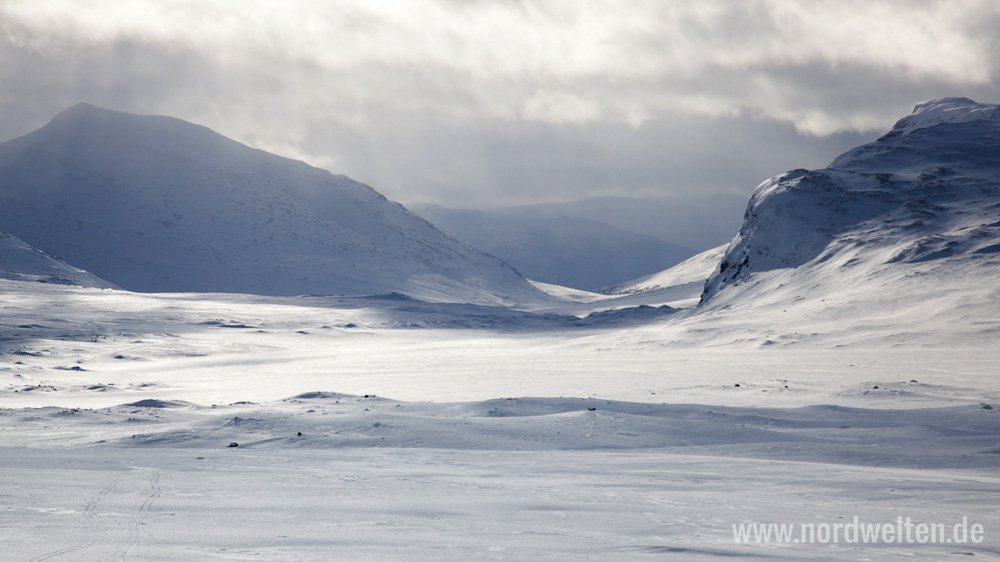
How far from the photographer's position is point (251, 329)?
38.7 meters

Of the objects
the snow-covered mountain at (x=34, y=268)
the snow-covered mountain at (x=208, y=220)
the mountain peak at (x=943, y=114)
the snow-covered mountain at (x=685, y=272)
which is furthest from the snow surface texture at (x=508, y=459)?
the snow-covered mountain at (x=685, y=272)

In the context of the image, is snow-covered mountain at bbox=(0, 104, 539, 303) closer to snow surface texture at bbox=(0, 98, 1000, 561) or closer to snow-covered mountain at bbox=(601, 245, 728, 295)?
snow-covered mountain at bbox=(601, 245, 728, 295)

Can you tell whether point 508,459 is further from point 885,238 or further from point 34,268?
point 34,268

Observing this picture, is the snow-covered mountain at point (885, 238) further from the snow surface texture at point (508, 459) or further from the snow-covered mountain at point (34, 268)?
the snow-covered mountain at point (34, 268)

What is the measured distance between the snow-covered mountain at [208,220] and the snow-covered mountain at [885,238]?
45.7 m

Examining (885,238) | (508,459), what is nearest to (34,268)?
(508,459)

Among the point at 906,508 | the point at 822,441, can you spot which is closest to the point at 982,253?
the point at 822,441

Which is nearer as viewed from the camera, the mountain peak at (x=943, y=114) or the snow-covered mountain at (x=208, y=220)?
the mountain peak at (x=943, y=114)

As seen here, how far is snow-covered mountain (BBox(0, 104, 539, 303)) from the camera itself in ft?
Answer: 266

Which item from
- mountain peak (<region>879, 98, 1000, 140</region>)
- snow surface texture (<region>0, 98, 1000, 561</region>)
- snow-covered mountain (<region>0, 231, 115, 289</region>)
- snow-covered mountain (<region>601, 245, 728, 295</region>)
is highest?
mountain peak (<region>879, 98, 1000, 140</region>)

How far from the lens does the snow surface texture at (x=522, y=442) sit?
14.3 feet

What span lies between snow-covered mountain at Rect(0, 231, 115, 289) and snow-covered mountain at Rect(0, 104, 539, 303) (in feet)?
43.5

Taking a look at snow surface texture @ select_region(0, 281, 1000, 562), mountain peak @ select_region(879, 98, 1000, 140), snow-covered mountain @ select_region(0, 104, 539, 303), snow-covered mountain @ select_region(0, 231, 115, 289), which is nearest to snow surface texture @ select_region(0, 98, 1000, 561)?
snow surface texture @ select_region(0, 281, 1000, 562)

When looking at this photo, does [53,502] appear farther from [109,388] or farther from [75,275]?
[75,275]
